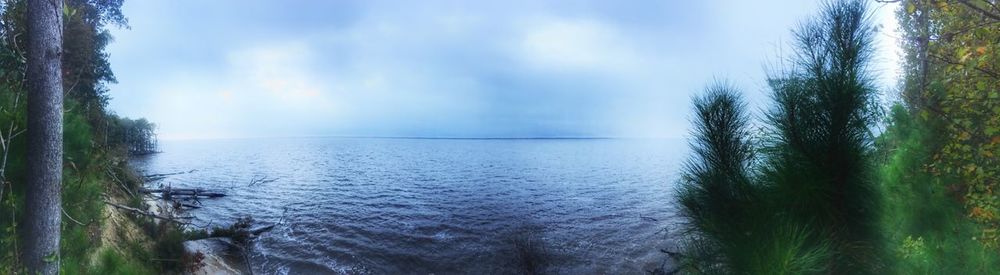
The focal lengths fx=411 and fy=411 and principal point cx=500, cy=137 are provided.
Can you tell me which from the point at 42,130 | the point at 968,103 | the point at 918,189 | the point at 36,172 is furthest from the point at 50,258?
the point at 918,189

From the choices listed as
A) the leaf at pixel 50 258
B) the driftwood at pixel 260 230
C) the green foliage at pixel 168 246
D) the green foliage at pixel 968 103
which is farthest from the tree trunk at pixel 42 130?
the driftwood at pixel 260 230

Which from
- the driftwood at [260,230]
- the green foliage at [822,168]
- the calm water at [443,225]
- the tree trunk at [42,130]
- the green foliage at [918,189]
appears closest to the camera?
the green foliage at [822,168]

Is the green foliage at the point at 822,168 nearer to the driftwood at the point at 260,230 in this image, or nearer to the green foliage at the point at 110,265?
the green foliage at the point at 110,265

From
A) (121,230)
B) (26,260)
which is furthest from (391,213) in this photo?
(26,260)

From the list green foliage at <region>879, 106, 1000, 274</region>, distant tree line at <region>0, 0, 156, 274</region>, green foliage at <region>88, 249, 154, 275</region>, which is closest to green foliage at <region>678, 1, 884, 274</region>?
green foliage at <region>879, 106, 1000, 274</region>

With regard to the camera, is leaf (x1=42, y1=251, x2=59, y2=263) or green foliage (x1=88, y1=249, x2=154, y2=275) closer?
leaf (x1=42, y1=251, x2=59, y2=263)

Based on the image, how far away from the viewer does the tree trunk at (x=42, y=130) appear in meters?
3.79

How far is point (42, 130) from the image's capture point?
384 centimetres

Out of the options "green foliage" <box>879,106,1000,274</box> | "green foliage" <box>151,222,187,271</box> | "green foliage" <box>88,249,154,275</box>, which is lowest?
"green foliage" <box>151,222,187,271</box>

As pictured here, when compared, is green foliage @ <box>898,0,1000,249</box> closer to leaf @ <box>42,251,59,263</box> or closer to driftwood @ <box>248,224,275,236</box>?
leaf @ <box>42,251,59,263</box>

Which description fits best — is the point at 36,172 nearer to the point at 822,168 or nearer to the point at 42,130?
the point at 42,130

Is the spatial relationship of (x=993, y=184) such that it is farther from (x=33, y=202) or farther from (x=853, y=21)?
(x=33, y=202)

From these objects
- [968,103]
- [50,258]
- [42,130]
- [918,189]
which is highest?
[968,103]

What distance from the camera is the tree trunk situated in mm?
3785
